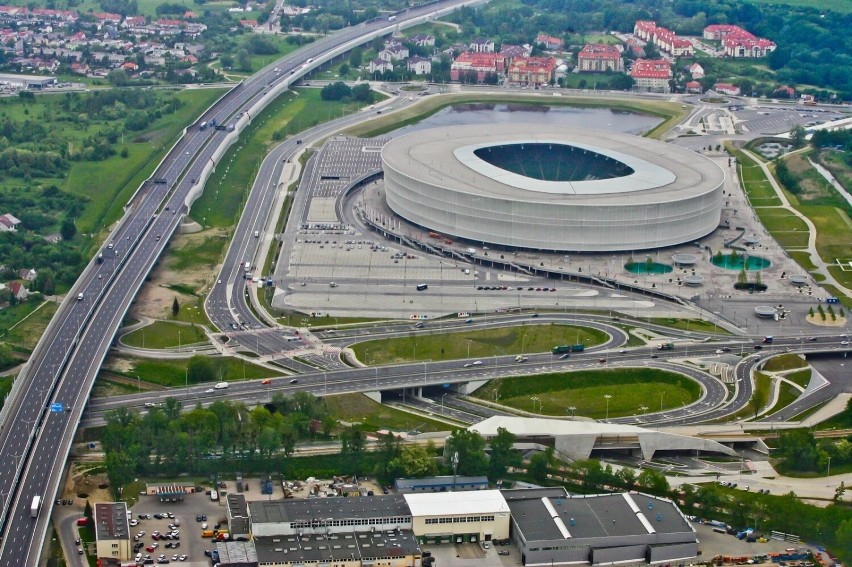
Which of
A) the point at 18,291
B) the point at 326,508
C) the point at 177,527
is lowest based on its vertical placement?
the point at 177,527

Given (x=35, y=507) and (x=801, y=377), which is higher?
(x=35, y=507)

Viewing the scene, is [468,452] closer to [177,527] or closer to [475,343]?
[177,527]

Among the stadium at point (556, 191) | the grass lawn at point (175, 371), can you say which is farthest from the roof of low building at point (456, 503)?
the stadium at point (556, 191)

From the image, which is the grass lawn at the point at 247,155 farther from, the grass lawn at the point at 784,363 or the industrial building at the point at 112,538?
the industrial building at the point at 112,538

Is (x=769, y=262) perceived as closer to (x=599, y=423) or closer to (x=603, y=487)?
(x=599, y=423)

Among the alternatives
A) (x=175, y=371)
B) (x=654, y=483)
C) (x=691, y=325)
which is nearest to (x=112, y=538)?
(x=175, y=371)

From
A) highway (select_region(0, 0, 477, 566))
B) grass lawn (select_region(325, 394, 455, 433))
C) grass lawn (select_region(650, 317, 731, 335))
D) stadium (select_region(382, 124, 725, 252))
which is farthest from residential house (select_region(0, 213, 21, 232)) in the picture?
grass lawn (select_region(650, 317, 731, 335))

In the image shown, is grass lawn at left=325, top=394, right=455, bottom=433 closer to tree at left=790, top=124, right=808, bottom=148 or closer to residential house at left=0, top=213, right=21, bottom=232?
residential house at left=0, top=213, right=21, bottom=232
